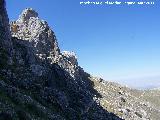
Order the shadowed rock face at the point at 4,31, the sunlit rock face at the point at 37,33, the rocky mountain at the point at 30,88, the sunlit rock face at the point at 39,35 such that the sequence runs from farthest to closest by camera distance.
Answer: the sunlit rock face at the point at 37,33 < the sunlit rock face at the point at 39,35 < the shadowed rock face at the point at 4,31 < the rocky mountain at the point at 30,88

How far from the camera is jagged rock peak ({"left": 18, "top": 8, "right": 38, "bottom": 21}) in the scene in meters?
159

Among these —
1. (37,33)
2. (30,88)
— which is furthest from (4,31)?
(37,33)

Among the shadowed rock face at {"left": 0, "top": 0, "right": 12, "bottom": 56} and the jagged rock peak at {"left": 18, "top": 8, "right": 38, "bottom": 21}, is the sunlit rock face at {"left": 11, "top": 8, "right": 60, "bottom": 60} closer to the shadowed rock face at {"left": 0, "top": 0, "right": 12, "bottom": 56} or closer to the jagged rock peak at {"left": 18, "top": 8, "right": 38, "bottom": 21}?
the jagged rock peak at {"left": 18, "top": 8, "right": 38, "bottom": 21}

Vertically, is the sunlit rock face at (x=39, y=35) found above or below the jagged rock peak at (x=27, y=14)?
below

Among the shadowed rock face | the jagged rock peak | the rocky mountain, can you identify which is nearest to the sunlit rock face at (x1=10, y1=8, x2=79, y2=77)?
the jagged rock peak

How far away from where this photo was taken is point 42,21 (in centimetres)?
14725

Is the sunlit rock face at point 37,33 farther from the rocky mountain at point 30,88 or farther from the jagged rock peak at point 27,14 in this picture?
the rocky mountain at point 30,88

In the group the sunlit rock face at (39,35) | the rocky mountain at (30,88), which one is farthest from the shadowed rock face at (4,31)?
the sunlit rock face at (39,35)

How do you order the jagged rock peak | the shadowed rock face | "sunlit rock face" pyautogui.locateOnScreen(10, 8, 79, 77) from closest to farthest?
the shadowed rock face, "sunlit rock face" pyautogui.locateOnScreen(10, 8, 79, 77), the jagged rock peak

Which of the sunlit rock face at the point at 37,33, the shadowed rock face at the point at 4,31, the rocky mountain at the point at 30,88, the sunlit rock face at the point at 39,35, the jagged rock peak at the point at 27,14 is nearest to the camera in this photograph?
the rocky mountain at the point at 30,88

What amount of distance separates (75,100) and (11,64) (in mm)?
23471

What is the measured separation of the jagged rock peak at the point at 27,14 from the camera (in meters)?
159

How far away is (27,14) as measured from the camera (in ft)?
532

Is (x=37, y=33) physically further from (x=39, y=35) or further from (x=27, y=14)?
(x=27, y=14)
